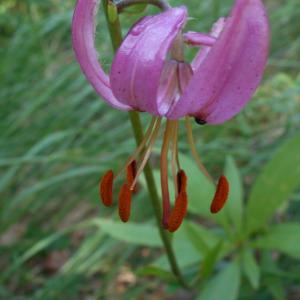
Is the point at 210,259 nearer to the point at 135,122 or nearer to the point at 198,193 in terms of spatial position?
the point at 198,193

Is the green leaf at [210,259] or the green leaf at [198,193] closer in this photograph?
the green leaf at [210,259]

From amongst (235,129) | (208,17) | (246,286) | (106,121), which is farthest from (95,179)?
(208,17)

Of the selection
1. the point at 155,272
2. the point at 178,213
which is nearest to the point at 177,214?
the point at 178,213

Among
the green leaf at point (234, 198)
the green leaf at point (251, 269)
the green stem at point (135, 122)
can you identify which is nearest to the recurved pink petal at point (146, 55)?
the green stem at point (135, 122)

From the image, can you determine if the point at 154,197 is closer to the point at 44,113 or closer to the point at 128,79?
the point at 128,79

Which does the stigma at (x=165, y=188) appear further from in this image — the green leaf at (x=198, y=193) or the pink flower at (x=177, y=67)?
the green leaf at (x=198, y=193)
